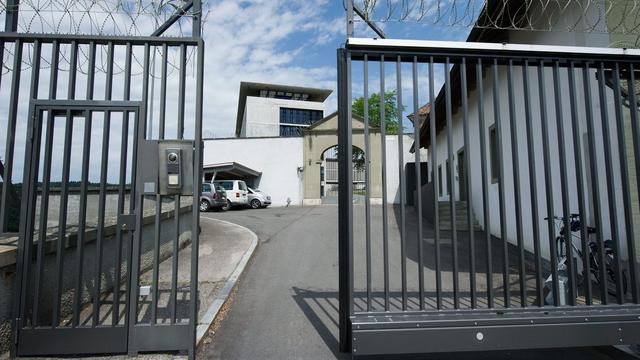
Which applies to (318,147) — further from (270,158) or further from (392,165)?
(392,165)

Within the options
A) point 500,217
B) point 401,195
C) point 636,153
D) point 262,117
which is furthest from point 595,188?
point 262,117

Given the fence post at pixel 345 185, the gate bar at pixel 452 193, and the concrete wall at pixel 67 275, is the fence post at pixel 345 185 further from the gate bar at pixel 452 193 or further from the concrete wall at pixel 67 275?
the concrete wall at pixel 67 275

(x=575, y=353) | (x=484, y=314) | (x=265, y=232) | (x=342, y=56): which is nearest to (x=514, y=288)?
(x=575, y=353)

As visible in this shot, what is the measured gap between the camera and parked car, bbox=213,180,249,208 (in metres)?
21.6

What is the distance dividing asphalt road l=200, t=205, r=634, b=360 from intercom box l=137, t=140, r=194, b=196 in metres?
1.55

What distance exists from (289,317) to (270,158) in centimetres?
2378

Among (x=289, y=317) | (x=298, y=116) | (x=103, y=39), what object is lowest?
(x=289, y=317)

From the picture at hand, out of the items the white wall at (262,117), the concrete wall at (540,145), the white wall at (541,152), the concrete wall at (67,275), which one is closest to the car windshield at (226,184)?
the white wall at (541,152)

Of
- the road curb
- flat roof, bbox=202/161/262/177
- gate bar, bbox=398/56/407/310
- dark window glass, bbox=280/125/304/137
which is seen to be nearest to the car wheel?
flat roof, bbox=202/161/262/177

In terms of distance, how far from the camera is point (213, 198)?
2005cm

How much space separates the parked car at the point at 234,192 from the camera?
70.9ft

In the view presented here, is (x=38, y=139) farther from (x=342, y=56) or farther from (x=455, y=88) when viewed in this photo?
(x=455, y=88)

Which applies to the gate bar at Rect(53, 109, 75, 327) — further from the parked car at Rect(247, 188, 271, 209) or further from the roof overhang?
the roof overhang

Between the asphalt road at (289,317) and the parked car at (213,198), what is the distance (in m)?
12.0
